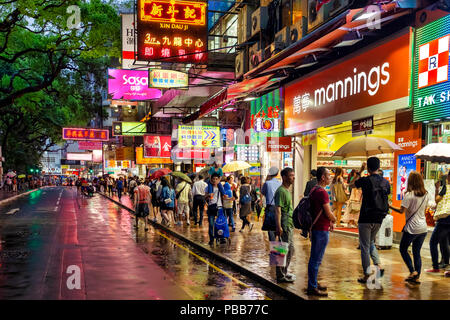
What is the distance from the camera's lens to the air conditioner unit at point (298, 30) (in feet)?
49.9

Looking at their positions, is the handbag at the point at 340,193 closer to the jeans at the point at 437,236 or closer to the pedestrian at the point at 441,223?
the pedestrian at the point at 441,223

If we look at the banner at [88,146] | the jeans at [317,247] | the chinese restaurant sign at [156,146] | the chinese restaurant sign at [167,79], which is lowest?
the jeans at [317,247]

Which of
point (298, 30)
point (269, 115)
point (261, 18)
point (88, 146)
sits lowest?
point (88, 146)

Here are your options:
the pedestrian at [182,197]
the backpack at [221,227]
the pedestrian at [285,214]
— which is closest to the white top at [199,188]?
the pedestrian at [182,197]

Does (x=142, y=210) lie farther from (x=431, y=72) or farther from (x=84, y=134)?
(x=84, y=134)

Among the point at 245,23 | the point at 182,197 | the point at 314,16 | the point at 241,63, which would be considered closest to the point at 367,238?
the point at 314,16

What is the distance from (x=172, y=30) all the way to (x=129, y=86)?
13.7 metres

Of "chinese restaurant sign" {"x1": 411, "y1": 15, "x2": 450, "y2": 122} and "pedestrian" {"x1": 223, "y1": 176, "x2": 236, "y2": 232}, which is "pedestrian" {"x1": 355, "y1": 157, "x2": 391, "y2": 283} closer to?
"chinese restaurant sign" {"x1": 411, "y1": 15, "x2": 450, "y2": 122}

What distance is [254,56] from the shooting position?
61.9ft

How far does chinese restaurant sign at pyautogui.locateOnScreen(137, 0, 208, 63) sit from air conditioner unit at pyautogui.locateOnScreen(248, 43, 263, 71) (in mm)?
2635

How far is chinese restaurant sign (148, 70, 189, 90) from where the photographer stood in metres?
17.8

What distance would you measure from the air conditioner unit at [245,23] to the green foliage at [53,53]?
808cm
